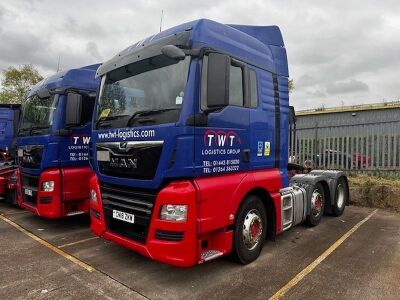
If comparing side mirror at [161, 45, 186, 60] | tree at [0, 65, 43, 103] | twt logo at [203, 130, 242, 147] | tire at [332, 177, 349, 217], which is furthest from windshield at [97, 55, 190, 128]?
tree at [0, 65, 43, 103]

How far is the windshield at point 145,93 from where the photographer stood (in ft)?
12.8

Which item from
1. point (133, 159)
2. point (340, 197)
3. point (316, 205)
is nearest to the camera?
point (133, 159)

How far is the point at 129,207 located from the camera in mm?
4227

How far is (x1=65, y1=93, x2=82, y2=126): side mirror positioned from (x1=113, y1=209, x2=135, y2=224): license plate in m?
2.49

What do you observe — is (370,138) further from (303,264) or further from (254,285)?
(254,285)

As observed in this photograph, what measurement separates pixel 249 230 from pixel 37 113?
15.1 ft

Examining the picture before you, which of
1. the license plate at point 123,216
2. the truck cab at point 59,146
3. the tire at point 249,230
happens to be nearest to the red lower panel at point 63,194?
the truck cab at point 59,146

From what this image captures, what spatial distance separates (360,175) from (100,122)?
331 inches

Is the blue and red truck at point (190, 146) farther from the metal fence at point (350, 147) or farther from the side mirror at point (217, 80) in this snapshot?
the metal fence at point (350, 147)

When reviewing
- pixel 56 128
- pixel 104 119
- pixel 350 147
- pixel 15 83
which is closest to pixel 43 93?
pixel 56 128

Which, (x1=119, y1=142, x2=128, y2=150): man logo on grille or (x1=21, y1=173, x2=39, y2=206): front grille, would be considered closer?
(x1=119, y1=142, x2=128, y2=150): man logo on grille

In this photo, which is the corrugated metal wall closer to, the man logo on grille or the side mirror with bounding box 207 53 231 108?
the side mirror with bounding box 207 53 231 108

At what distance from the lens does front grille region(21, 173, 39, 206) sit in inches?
252

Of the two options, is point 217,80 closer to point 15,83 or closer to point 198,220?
point 198,220
